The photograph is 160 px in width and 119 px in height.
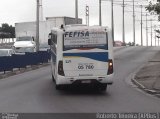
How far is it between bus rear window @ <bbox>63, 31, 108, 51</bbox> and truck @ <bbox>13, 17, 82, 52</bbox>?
35837 millimetres

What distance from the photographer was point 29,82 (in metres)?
29.1

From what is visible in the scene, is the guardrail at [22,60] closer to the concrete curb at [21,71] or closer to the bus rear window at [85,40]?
the concrete curb at [21,71]

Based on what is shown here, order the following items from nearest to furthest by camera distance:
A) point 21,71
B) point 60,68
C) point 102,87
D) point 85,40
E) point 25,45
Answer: point 60,68 < point 85,40 < point 102,87 < point 21,71 < point 25,45

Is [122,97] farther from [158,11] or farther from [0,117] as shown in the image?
[158,11]

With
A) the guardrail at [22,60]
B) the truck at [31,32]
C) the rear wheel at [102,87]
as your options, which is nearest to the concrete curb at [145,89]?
the rear wheel at [102,87]

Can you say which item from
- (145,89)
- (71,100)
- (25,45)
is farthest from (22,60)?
(71,100)

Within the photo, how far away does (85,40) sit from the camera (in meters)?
22.9

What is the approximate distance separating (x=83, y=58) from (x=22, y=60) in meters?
18.2

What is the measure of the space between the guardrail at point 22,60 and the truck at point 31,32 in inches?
464

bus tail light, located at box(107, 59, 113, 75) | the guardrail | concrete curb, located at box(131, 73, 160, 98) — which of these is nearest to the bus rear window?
bus tail light, located at box(107, 59, 113, 75)

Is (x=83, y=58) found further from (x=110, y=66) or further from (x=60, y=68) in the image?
(x=110, y=66)

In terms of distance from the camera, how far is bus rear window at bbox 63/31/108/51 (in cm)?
2277

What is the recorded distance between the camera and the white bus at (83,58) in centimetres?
2258

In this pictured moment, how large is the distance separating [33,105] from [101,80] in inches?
185
